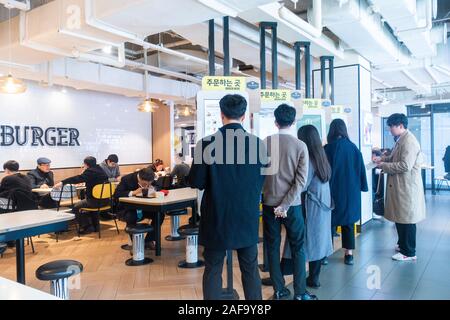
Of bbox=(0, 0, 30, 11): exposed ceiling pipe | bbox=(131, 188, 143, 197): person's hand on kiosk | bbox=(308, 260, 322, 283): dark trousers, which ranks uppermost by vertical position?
bbox=(0, 0, 30, 11): exposed ceiling pipe

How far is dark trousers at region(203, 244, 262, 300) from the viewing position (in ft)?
7.73

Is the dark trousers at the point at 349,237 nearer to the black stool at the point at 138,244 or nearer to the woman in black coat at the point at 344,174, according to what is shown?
the woman in black coat at the point at 344,174

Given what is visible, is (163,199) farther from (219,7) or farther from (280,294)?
(219,7)

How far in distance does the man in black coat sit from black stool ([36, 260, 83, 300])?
99 centimetres

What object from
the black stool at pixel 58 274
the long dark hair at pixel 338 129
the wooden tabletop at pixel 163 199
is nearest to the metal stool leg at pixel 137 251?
the wooden tabletop at pixel 163 199

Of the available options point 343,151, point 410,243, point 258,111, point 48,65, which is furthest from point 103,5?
point 410,243

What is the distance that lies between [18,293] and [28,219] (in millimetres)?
2017

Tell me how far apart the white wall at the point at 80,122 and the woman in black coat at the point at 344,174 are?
655 cm

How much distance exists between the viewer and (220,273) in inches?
94.3

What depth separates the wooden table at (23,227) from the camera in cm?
279

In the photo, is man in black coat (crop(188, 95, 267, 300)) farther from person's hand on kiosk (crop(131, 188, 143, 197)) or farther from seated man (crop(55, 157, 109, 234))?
seated man (crop(55, 157, 109, 234))

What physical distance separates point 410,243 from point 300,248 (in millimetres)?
1975

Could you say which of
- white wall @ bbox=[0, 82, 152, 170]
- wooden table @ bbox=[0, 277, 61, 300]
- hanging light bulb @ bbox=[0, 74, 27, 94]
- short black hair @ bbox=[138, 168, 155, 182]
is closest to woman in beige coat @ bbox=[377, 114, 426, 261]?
short black hair @ bbox=[138, 168, 155, 182]

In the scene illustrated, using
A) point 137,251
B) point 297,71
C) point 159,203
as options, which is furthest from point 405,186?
point 137,251
